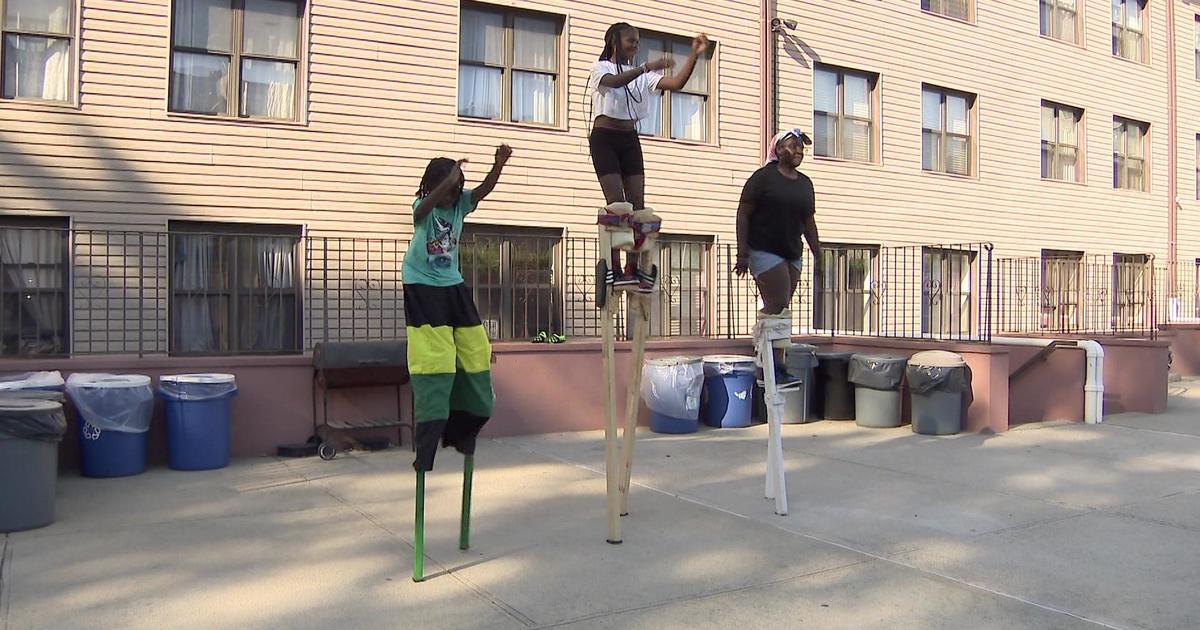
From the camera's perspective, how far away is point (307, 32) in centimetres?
1020

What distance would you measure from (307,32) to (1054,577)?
30.1 feet

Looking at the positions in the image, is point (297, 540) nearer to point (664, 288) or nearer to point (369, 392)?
point (369, 392)

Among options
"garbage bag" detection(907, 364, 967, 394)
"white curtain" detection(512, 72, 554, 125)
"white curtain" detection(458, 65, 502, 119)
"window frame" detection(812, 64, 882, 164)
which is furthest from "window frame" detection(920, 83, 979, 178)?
"white curtain" detection(458, 65, 502, 119)

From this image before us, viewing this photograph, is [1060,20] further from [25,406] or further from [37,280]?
[25,406]

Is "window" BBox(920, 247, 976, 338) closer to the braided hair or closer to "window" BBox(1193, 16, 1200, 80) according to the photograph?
"window" BBox(1193, 16, 1200, 80)

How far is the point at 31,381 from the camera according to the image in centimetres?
677

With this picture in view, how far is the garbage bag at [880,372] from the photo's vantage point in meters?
9.44

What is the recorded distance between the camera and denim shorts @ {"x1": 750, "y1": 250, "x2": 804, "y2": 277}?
576 centimetres

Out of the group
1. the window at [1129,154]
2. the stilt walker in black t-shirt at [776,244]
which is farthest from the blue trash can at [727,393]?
the window at [1129,154]

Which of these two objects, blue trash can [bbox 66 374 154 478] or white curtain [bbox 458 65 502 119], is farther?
white curtain [bbox 458 65 502 119]

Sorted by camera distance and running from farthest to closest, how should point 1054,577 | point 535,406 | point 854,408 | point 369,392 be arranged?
point 854,408
point 535,406
point 369,392
point 1054,577

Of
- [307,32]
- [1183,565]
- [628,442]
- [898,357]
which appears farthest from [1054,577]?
[307,32]

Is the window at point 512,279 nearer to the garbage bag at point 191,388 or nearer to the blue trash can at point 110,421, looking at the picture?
the garbage bag at point 191,388

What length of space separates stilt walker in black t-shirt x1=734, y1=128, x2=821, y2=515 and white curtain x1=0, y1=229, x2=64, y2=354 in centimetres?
729
